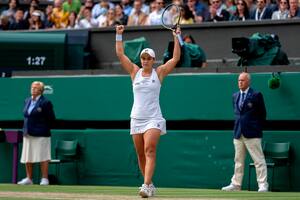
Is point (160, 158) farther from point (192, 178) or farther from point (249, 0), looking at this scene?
point (249, 0)

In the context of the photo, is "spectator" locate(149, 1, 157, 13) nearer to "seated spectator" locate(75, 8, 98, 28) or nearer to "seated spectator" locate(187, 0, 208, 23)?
"seated spectator" locate(187, 0, 208, 23)

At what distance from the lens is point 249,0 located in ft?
70.0

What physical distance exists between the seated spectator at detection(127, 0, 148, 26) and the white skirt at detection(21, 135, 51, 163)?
4122mm

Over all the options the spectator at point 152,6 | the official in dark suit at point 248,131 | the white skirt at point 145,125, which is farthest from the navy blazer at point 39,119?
the white skirt at point 145,125

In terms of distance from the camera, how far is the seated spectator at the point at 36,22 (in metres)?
23.8

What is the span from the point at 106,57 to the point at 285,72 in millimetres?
5669

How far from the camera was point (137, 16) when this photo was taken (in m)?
22.7

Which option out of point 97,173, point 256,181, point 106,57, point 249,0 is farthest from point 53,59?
point 256,181


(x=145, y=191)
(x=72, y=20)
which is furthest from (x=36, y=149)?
(x=145, y=191)

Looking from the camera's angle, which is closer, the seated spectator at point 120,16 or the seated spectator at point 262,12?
the seated spectator at point 262,12

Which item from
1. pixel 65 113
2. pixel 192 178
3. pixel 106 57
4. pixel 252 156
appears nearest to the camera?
pixel 252 156

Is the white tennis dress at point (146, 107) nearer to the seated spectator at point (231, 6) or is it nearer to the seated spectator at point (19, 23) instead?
the seated spectator at point (231, 6)

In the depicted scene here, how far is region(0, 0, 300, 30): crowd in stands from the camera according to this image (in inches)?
822

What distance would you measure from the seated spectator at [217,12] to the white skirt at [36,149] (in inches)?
184
